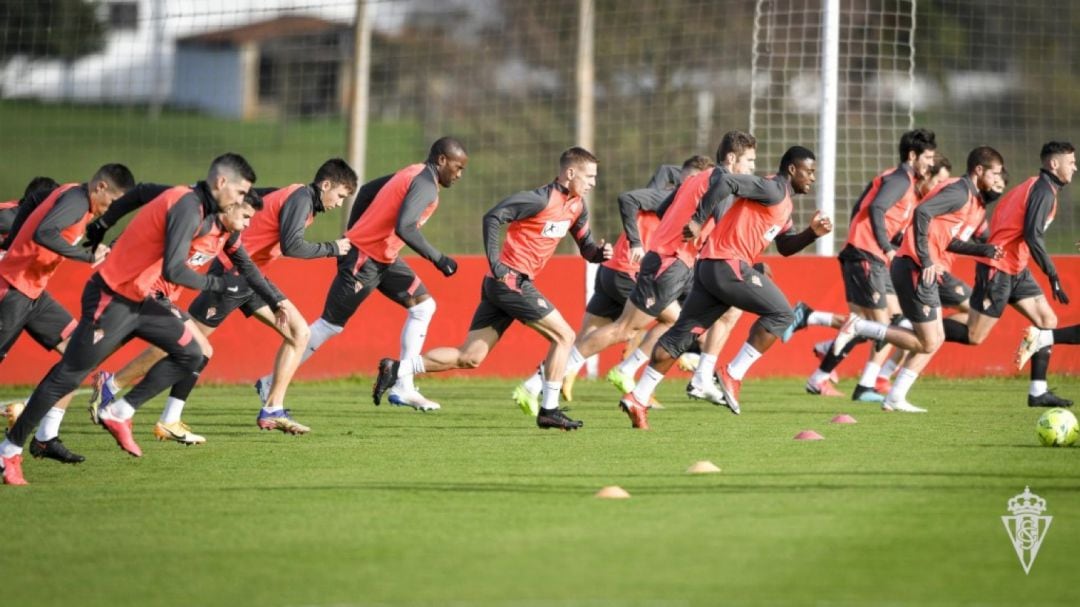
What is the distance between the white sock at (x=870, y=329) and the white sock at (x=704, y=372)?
1.54m

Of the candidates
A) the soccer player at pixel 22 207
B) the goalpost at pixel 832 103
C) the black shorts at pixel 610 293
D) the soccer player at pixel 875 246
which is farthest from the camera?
the goalpost at pixel 832 103

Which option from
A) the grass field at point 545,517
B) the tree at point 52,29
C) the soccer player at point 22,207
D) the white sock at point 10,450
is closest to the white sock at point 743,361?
the grass field at point 545,517

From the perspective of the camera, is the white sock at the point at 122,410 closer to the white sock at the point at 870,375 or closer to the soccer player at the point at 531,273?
the soccer player at the point at 531,273

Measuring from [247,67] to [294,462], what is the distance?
29473 millimetres

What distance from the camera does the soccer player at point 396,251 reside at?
12828mm

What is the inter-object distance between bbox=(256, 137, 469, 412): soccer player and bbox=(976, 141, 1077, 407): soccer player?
494 cm

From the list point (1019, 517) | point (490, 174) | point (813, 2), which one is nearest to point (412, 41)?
point (490, 174)

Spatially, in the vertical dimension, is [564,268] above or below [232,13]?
below

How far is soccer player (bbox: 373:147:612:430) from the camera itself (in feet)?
41.0

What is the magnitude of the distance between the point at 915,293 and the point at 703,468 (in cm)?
483

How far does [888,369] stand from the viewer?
52.3ft

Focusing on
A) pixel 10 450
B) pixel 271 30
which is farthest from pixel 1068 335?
pixel 271 30

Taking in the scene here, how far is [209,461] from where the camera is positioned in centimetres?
1071

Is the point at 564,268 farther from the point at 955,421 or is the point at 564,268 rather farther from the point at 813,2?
the point at 813,2
